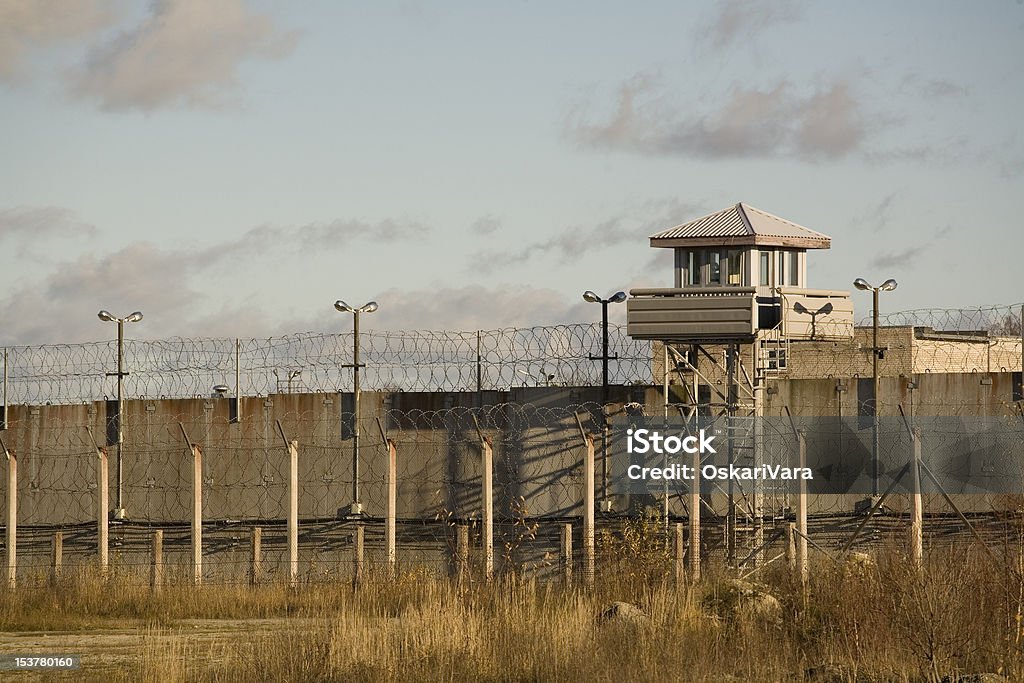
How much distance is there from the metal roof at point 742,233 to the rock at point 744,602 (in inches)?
416

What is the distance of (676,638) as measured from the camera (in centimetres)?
1366

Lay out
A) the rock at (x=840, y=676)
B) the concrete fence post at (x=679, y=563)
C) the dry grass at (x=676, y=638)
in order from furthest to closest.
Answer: the concrete fence post at (x=679, y=563)
the dry grass at (x=676, y=638)
the rock at (x=840, y=676)

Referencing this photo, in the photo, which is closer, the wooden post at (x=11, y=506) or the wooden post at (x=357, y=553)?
the wooden post at (x=357, y=553)

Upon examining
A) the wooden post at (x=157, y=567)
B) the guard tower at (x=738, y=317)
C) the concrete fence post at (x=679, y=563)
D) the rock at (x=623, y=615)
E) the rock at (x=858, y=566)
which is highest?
the guard tower at (x=738, y=317)

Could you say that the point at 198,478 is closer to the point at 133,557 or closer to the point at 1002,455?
the point at 133,557

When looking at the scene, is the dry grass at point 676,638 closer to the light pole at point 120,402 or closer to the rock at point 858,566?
the rock at point 858,566

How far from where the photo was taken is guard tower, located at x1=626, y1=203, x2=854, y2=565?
22953 mm

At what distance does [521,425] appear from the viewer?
2425cm

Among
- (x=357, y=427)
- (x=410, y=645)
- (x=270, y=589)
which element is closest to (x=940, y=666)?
(x=410, y=645)

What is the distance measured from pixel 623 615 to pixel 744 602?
1.52 m

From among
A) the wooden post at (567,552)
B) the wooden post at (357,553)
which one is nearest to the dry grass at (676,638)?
the wooden post at (567,552)

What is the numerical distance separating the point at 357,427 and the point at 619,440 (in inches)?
172

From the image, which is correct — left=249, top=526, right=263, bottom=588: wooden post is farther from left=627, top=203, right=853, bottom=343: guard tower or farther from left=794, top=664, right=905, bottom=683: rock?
left=794, top=664, right=905, bottom=683: rock

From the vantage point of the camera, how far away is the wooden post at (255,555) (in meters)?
21.1
